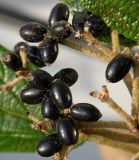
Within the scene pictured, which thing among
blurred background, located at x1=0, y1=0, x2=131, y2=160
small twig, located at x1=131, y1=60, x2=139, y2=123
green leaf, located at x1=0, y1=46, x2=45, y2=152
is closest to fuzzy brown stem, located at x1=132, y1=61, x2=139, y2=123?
small twig, located at x1=131, y1=60, x2=139, y2=123

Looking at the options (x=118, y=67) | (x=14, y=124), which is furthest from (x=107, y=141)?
(x=14, y=124)

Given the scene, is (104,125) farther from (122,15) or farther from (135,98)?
(122,15)

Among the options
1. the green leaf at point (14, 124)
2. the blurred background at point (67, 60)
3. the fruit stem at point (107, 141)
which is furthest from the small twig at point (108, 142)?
the blurred background at point (67, 60)

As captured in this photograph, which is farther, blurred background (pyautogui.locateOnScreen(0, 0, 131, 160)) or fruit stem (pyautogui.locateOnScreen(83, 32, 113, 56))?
blurred background (pyautogui.locateOnScreen(0, 0, 131, 160))

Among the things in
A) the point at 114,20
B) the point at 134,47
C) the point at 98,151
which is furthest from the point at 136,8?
the point at 98,151

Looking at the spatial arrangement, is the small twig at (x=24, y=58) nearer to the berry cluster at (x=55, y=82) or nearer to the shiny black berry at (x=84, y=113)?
the berry cluster at (x=55, y=82)

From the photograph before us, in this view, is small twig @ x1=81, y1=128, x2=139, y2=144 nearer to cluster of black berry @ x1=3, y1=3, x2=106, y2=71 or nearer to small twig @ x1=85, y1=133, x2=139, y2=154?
small twig @ x1=85, y1=133, x2=139, y2=154
